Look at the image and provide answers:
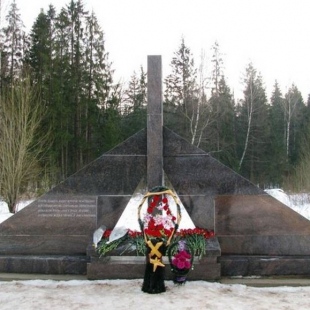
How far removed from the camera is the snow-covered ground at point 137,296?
170 inches

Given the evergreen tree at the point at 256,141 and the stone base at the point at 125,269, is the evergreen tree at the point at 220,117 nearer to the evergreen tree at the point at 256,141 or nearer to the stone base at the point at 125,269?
the evergreen tree at the point at 256,141

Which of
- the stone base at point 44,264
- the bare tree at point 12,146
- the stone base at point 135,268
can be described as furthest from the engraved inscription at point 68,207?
the bare tree at point 12,146

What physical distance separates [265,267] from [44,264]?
335 cm

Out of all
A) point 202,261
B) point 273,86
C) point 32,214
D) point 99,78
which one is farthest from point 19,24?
point 273,86

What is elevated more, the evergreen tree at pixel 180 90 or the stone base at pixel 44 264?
the evergreen tree at pixel 180 90

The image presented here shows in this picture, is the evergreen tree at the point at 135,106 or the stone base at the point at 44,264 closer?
the stone base at the point at 44,264

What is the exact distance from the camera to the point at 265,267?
548 centimetres

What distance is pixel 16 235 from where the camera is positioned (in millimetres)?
5895

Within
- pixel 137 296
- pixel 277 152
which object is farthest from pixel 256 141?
pixel 137 296

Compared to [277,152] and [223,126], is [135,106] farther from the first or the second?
[277,152]

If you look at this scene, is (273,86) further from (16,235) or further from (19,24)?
(16,235)

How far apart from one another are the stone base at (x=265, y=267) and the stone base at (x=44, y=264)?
2167 millimetres

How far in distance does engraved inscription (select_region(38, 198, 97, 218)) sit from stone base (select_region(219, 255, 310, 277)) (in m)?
2.22

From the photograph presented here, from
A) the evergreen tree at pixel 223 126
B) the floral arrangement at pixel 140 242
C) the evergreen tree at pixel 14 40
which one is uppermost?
the evergreen tree at pixel 14 40
